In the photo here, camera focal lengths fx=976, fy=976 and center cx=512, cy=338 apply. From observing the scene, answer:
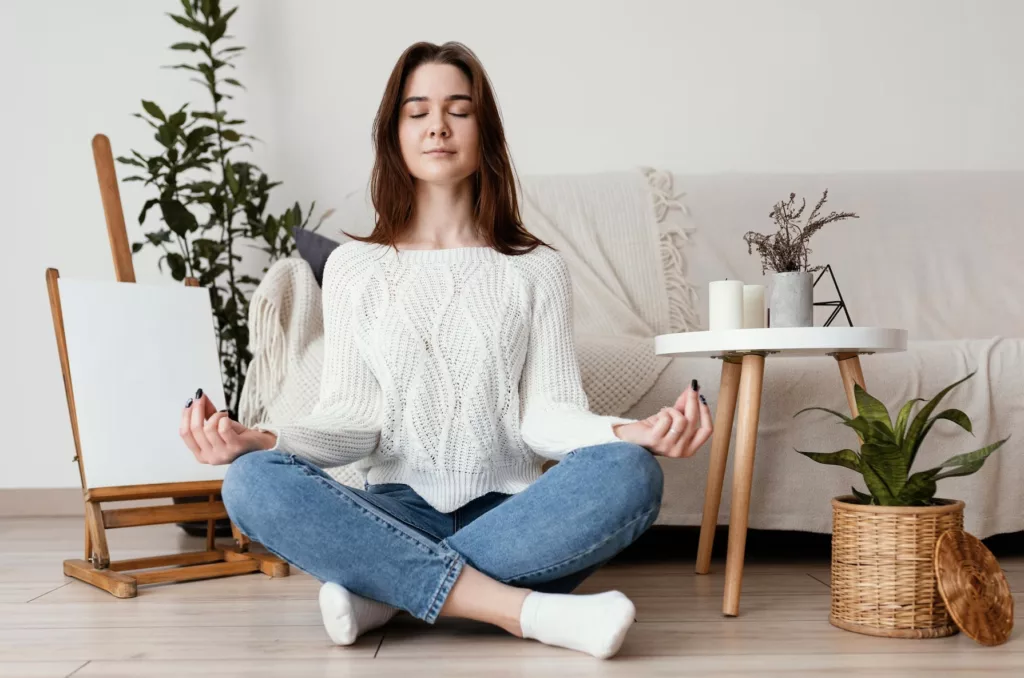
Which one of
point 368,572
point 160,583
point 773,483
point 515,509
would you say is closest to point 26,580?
point 160,583

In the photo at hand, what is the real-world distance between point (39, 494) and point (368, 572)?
1.97 meters

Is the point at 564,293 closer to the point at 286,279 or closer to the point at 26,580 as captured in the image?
the point at 286,279

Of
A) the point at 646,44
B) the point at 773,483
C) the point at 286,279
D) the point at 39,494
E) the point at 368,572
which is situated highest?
the point at 646,44

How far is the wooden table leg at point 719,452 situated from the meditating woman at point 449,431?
27cm

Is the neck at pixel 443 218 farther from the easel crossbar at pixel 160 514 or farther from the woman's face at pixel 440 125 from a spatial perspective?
the easel crossbar at pixel 160 514

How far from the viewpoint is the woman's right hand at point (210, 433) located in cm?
117

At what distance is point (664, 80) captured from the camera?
2.86 meters

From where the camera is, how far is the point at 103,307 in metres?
1.91

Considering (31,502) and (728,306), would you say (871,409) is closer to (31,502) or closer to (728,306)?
(728,306)

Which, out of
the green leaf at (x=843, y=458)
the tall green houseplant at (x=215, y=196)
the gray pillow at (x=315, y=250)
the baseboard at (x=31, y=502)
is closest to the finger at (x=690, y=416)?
the green leaf at (x=843, y=458)

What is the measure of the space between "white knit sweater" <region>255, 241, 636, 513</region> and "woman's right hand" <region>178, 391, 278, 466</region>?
16 centimetres

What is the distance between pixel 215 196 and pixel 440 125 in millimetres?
1210

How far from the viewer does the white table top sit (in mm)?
1418

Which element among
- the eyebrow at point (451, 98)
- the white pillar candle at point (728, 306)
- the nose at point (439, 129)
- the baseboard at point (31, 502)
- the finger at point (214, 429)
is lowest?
the baseboard at point (31, 502)
